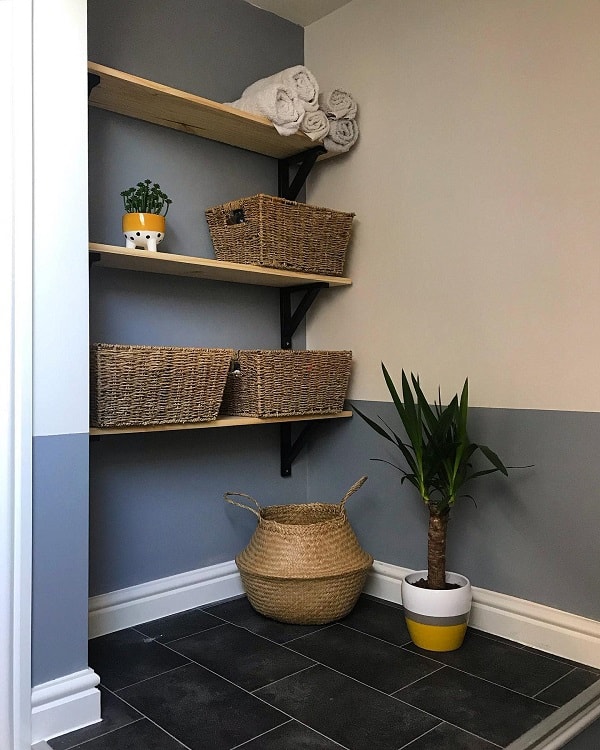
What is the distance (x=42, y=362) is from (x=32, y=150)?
459 mm

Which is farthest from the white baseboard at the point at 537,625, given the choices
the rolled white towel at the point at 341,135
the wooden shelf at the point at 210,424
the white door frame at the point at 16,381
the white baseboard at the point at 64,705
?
the rolled white towel at the point at 341,135

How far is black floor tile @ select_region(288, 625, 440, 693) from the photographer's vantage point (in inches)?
66.6

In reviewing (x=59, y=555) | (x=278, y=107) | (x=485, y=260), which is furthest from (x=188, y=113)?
(x=59, y=555)

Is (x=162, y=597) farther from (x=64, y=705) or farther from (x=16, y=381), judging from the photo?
(x=16, y=381)

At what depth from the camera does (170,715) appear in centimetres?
152

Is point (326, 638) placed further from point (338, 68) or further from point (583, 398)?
point (338, 68)

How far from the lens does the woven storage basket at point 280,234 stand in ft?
6.75

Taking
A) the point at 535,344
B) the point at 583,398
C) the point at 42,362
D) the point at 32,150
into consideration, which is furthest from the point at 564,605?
the point at 32,150

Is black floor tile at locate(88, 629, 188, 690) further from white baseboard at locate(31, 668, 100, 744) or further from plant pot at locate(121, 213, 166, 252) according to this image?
plant pot at locate(121, 213, 166, 252)

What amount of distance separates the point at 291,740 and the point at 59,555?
2.10ft

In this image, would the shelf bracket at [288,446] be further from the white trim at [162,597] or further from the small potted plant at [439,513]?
the small potted plant at [439,513]

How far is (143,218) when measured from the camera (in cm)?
187

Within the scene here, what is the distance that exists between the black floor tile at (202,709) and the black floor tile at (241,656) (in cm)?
5

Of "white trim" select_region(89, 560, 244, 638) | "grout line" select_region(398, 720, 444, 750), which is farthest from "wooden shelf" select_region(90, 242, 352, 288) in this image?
"grout line" select_region(398, 720, 444, 750)
